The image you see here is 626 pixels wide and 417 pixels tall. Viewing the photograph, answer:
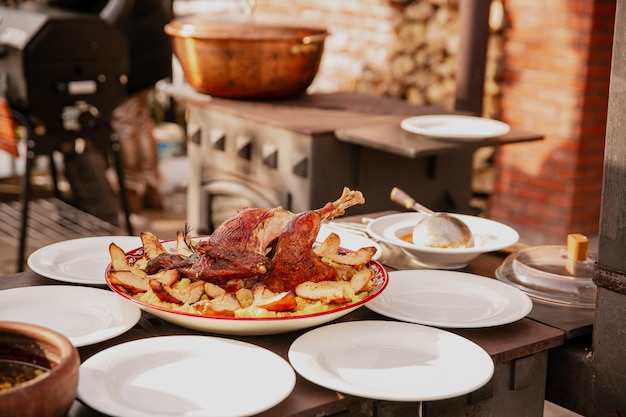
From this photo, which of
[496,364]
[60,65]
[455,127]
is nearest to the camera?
[496,364]

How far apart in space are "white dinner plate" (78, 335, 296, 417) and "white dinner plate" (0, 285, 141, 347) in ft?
0.34

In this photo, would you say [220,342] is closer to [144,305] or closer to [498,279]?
[144,305]

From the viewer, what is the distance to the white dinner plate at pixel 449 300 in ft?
5.42

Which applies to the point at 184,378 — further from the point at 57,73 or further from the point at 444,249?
the point at 57,73

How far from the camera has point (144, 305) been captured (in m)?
1.52

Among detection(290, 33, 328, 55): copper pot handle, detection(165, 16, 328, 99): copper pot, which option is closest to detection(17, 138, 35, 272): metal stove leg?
detection(165, 16, 328, 99): copper pot

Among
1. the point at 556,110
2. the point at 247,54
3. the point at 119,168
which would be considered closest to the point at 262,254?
the point at 247,54

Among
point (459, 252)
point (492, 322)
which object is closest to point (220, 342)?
point (492, 322)

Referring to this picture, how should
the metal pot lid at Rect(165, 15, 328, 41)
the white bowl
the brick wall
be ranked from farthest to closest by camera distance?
the brick wall → the metal pot lid at Rect(165, 15, 328, 41) → the white bowl

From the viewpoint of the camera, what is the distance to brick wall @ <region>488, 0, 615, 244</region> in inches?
183

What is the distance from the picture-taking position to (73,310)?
163cm

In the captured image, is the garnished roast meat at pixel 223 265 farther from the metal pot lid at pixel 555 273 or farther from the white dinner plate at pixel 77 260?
the metal pot lid at pixel 555 273

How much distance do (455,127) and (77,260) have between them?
180 centimetres

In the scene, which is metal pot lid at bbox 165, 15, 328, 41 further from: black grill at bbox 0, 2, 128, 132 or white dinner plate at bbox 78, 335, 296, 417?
white dinner plate at bbox 78, 335, 296, 417
